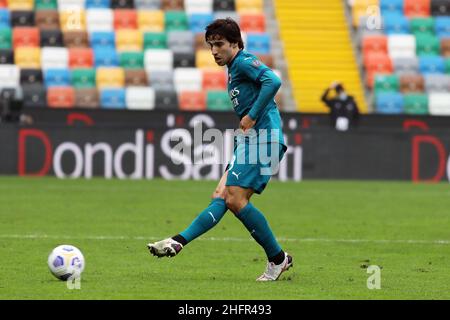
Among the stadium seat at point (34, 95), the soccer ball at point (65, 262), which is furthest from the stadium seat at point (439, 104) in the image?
the soccer ball at point (65, 262)

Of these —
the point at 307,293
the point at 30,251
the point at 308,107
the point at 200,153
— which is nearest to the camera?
the point at 307,293

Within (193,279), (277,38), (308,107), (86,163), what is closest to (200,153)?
(86,163)

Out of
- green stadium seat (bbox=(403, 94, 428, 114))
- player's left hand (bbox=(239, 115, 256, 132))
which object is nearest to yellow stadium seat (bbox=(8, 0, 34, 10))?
green stadium seat (bbox=(403, 94, 428, 114))

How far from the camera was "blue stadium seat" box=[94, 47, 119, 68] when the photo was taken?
24.8 metres

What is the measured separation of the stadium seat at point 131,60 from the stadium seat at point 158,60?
111mm

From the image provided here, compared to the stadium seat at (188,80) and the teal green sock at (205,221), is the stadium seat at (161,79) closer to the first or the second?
the stadium seat at (188,80)

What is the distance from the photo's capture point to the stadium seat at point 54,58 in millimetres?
24453

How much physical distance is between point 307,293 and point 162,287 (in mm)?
998

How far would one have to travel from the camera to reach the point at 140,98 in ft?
77.6

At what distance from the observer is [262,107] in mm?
8500

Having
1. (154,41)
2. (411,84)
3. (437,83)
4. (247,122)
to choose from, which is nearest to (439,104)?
(437,83)

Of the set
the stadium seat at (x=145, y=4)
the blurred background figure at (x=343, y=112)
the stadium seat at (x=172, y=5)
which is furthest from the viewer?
the stadium seat at (x=172, y=5)

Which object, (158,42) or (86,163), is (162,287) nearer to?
(86,163)

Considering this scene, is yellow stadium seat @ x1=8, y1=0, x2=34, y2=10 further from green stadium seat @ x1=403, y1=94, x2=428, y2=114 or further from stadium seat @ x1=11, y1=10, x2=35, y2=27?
green stadium seat @ x1=403, y1=94, x2=428, y2=114
